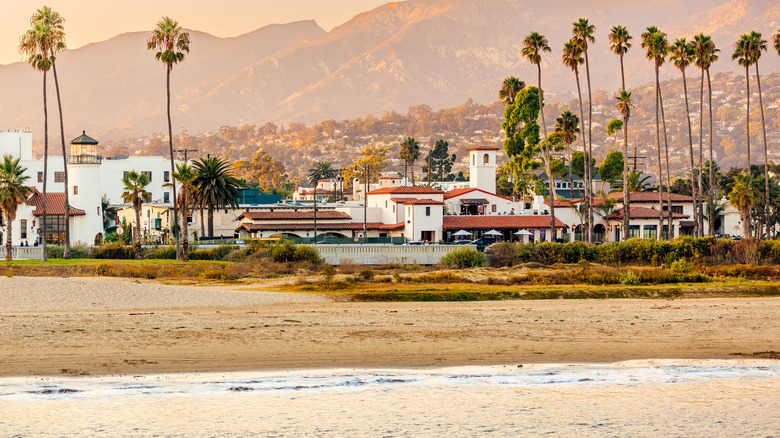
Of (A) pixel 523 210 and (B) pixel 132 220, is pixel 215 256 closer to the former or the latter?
(B) pixel 132 220

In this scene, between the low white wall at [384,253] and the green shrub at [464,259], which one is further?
the low white wall at [384,253]

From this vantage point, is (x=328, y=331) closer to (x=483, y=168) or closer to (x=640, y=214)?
(x=640, y=214)

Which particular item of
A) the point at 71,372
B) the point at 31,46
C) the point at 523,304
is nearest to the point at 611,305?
the point at 523,304

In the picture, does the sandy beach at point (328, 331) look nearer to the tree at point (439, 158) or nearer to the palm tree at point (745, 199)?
the palm tree at point (745, 199)

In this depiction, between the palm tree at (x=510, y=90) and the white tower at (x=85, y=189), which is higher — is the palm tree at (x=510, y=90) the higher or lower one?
the higher one

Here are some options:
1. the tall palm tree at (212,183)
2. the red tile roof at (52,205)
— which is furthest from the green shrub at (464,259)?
the red tile roof at (52,205)

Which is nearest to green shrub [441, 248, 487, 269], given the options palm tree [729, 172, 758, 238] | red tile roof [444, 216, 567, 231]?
red tile roof [444, 216, 567, 231]

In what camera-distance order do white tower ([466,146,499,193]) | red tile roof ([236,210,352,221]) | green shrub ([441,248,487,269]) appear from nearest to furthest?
green shrub ([441,248,487,269]) < red tile roof ([236,210,352,221]) < white tower ([466,146,499,193])

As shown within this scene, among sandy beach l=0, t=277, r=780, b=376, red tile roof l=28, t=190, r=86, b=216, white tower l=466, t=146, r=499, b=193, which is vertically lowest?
sandy beach l=0, t=277, r=780, b=376

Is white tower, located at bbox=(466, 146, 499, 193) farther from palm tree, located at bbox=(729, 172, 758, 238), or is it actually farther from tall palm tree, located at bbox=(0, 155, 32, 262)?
tall palm tree, located at bbox=(0, 155, 32, 262)

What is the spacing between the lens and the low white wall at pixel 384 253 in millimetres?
64188

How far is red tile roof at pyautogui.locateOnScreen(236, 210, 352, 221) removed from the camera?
282 feet

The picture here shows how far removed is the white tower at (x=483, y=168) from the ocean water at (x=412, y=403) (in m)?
83.1

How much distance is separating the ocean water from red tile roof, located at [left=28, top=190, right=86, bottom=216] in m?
55.0
